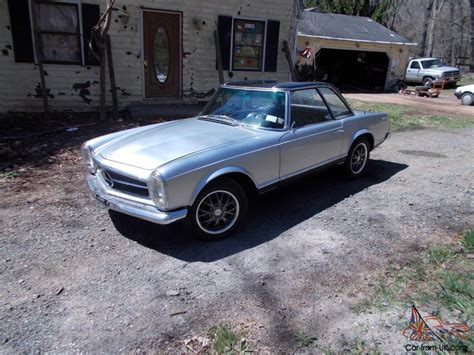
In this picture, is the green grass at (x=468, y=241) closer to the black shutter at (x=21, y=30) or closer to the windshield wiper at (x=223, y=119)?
the windshield wiper at (x=223, y=119)

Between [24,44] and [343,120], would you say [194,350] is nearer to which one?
[343,120]

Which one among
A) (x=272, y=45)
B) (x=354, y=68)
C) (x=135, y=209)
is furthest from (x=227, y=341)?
(x=354, y=68)

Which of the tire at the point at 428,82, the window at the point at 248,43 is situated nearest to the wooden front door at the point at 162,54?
the window at the point at 248,43

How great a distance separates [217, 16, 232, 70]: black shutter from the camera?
1057 cm

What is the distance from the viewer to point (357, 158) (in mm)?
5770

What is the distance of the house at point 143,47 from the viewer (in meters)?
8.93

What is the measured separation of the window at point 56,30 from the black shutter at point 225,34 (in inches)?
123

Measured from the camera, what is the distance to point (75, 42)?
30.6ft

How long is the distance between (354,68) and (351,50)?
3.13 metres

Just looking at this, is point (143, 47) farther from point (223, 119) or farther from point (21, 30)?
point (223, 119)

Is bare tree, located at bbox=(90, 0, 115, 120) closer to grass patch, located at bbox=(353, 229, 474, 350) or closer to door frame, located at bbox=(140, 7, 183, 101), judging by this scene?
door frame, located at bbox=(140, 7, 183, 101)

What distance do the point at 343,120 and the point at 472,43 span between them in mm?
32504

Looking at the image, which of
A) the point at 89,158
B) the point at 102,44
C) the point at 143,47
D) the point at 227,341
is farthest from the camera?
the point at 143,47

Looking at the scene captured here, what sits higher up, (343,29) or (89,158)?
(343,29)
